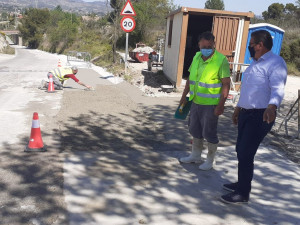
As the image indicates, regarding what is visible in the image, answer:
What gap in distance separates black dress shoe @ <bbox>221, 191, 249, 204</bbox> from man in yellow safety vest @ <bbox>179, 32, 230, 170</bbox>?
87 cm

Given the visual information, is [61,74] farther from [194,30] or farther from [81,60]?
[81,60]

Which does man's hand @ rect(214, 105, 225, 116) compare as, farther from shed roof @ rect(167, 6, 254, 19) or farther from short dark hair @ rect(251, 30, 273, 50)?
shed roof @ rect(167, 6, 254, 19)

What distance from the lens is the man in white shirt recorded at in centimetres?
311

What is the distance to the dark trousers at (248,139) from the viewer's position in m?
3.30

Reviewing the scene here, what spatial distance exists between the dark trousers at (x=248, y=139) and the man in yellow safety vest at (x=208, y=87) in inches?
24.3

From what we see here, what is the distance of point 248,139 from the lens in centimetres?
335

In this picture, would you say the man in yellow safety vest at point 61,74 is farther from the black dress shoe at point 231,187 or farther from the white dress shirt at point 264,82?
the white dress shirt at point 264,82

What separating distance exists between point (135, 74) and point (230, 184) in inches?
480

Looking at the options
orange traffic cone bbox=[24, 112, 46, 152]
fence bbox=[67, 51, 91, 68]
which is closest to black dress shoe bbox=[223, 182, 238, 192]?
orange traffic cone bbox=[24, 112, 46, 152]

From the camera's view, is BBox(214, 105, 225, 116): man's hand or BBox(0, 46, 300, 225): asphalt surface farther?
BBox(214, 105, 225, 116): man's hand

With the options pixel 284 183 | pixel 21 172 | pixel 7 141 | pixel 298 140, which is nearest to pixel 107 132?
pixel 7 141

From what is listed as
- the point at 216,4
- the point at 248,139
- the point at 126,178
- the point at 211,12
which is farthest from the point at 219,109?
the point at 216,4

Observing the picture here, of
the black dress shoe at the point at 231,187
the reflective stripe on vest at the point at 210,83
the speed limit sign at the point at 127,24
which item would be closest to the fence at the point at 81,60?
the speed limit sign at the point at 127,24

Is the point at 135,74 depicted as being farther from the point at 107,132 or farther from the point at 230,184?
the point at 230,184
